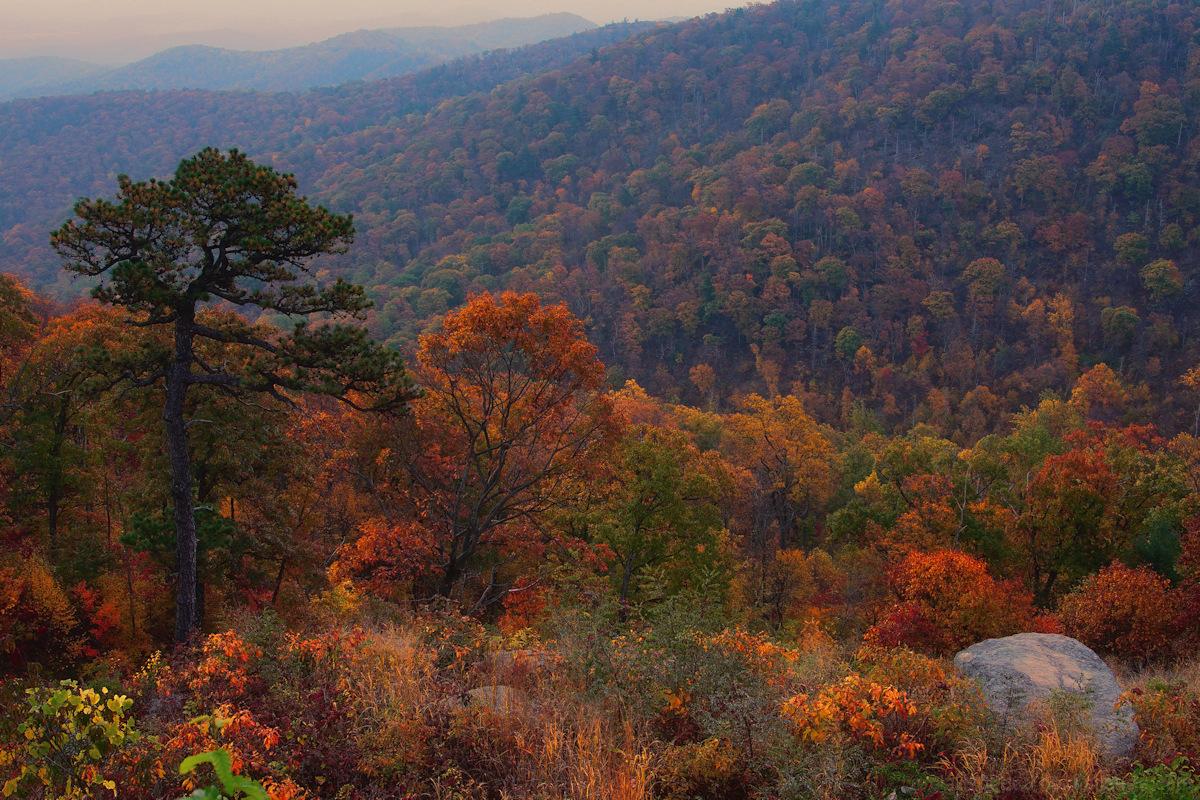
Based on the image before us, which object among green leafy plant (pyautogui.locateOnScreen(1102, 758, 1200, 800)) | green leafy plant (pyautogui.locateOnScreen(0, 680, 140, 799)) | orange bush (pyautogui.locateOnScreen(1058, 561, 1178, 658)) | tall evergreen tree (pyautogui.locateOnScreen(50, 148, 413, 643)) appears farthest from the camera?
orange bush (pyautogui.locateOnScreen(1058, 561, 1178, 658))

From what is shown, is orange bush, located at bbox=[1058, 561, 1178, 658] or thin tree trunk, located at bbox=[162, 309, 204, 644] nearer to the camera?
thin tree trunk, located at bbox=[162, 309, 204, 644]

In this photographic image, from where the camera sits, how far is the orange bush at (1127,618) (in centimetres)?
1432

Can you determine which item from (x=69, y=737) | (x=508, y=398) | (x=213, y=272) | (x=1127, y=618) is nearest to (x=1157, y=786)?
(x=69, y=737)

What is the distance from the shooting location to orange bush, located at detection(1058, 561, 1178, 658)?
14320mm

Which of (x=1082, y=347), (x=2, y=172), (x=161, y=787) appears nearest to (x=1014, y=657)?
(x=161, y=787)

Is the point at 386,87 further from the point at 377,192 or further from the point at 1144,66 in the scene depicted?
the point at 1144,66

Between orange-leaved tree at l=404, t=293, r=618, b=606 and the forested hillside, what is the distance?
59417mm

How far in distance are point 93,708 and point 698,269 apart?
8779 centimetres

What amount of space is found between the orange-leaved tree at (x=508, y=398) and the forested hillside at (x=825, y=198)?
59.4 m

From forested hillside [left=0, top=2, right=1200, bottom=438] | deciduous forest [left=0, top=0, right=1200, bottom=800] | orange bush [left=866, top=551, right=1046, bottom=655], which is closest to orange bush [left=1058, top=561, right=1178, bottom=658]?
deciduous forest [left=0, top=0, right=1200, bottom=800]

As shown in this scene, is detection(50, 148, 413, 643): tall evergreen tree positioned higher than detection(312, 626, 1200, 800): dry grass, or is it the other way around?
detection(50, 148, 413, 643): tall evergreen tree

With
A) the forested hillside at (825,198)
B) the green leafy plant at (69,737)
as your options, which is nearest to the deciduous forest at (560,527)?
the green leafy plant at (69,737)

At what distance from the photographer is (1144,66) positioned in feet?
308

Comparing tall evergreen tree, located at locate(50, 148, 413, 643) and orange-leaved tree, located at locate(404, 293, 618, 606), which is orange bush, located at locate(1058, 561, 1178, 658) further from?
tall evergreen tree, located at locate(50, 148, 413, 643)
